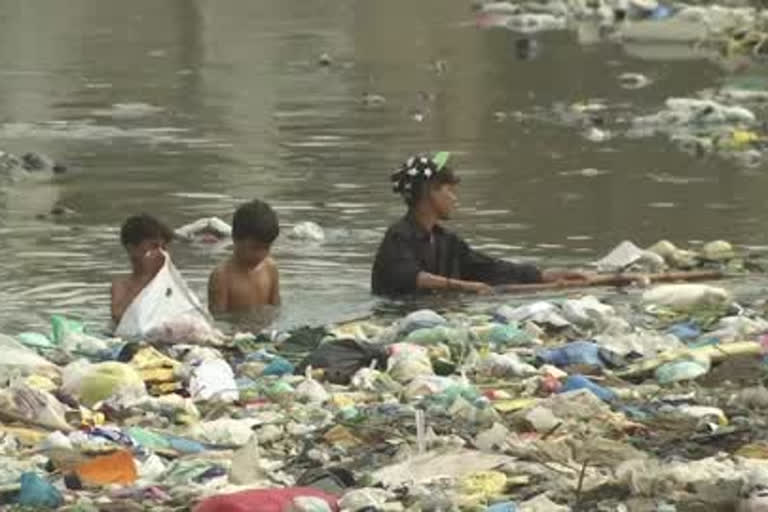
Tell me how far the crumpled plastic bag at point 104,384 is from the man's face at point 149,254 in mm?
2069

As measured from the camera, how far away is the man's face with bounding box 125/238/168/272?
1002 cm

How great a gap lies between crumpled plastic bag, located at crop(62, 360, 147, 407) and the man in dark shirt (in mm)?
3137

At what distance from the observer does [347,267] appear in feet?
39.4

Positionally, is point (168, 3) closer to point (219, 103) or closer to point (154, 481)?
point (219, 103)

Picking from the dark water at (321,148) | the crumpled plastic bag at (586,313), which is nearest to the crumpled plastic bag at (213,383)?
the crumpled plastic bag at (586,313)

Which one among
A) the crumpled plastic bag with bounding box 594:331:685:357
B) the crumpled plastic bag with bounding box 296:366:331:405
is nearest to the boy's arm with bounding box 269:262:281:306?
the crumpled plastic bag with bounding box 594:331:685:357

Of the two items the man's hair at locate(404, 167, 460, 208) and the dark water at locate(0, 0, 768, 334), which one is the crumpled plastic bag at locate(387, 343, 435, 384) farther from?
the man's hair at locate(404, 167, 460, 208)

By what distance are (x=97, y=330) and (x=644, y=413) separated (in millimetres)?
3609

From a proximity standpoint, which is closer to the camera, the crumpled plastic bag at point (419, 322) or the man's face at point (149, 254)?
the crumpled plastic bag at point (419, 322)

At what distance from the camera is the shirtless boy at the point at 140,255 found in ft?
32.8

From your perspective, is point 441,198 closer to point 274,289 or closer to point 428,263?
point 428,263

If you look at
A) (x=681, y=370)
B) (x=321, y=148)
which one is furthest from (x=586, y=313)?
(x=321, y=148)

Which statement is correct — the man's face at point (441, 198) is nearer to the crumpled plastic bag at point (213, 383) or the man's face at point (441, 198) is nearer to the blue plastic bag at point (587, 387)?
the crumpled plastic bag at point (213, 383)

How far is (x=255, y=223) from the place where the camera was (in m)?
10.2
